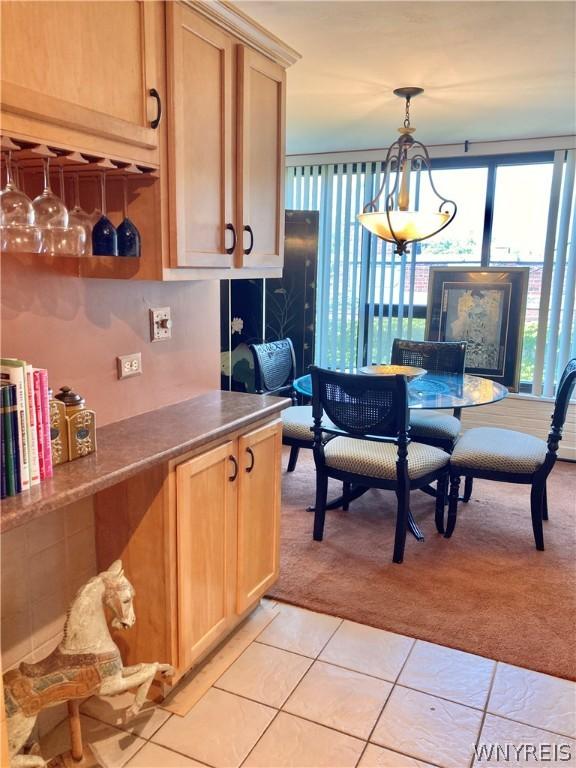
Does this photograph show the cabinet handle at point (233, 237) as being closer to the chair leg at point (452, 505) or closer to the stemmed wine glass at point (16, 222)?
the stemmed wine glass at point (16, 222)

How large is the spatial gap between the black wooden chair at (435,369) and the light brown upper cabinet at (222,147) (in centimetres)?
173

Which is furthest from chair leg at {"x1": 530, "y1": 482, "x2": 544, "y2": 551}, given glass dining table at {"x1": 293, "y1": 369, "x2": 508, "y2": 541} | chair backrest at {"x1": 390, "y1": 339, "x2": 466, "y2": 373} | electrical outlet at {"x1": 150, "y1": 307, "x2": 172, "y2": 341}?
electrical outlet at {"x1": 150, "y1": 307, "x2": 172, "y2": 341}

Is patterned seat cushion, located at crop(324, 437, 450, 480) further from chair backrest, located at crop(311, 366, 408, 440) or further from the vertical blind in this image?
the vertical blind

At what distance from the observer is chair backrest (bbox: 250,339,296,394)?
3883 millimetres

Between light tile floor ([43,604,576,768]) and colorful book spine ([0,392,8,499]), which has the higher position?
colorful book spine ([0,392,8,499])

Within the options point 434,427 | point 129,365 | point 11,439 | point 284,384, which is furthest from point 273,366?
point 11,439

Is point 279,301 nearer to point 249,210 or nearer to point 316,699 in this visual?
point 249,210

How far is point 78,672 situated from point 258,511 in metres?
0.93

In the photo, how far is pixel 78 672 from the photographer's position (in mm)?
1639

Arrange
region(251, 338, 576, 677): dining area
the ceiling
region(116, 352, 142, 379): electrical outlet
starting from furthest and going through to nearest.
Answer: region(251, 338, 576, 677): dining area < the ceiling < region(116, 352, 142, 379): electrical outlet

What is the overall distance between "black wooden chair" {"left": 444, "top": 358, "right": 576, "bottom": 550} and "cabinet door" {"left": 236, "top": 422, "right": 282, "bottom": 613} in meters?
1.19

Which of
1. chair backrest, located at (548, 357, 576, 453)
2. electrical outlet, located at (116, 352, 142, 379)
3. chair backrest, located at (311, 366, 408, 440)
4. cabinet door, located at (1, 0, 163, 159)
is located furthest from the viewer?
chair backrest, located at (548, 357, 576, 453)

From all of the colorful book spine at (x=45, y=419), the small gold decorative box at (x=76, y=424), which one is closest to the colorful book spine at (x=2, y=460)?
the colorful book spine at (x=45, y=419)

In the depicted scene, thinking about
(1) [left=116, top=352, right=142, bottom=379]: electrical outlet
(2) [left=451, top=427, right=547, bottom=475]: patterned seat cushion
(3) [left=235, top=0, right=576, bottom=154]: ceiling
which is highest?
(3) [left=235, top=0, right=576, bottom=154]: ceiling
